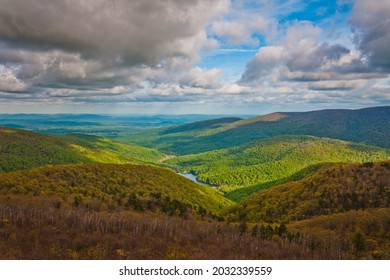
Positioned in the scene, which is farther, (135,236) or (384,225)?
(384,225)

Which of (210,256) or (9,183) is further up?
(210,256)

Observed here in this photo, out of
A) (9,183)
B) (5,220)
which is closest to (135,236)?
(5,220)

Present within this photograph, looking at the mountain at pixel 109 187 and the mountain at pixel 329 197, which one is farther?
the mountain at pixel 329 197

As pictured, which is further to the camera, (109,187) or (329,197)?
(109,187)

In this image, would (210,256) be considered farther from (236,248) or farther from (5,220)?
(5,220)
